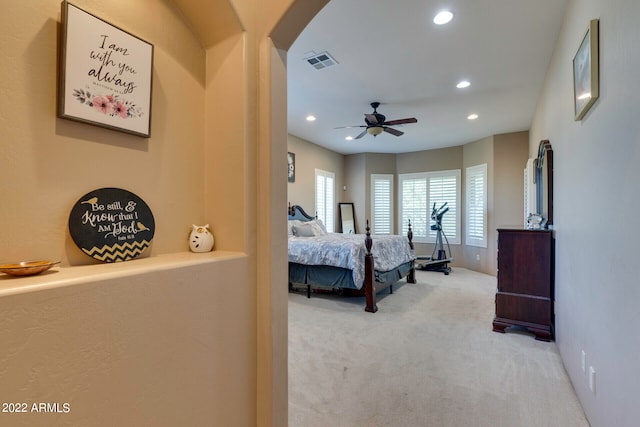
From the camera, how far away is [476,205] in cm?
662

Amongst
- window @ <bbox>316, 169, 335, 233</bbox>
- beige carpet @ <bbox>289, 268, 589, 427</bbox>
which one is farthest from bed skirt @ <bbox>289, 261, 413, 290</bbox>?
window @ <bbox>316, 169, 335, 233</bbox>

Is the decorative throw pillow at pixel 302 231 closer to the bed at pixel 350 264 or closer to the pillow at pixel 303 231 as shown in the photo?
the pillow at pixel 303 231

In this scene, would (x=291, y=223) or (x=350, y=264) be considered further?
(x=291, y=223)

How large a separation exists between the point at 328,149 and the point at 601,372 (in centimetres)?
649

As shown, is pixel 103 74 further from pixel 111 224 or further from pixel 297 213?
pixel 297 213

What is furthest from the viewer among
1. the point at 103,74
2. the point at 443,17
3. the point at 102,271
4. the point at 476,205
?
the point at 476,205

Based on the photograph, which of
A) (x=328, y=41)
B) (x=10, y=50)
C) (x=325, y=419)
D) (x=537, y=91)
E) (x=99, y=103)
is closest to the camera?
(x=10, y=50)

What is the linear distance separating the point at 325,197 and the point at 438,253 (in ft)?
9.41

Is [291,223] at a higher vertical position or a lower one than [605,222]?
lower

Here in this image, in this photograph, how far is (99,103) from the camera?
3.50 feet

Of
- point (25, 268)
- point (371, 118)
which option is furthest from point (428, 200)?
point (25, 268)

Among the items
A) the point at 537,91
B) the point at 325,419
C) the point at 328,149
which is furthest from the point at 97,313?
the point at 328,149

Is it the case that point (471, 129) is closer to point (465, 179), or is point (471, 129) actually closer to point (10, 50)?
point (465, 179)

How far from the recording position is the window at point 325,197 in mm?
7055
